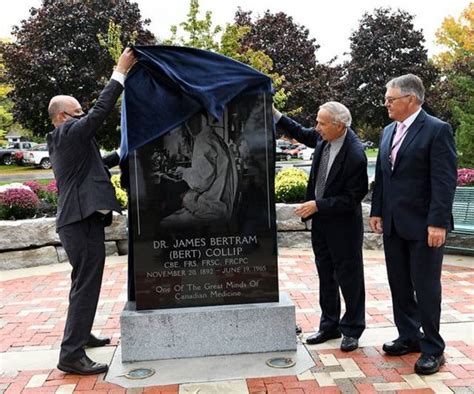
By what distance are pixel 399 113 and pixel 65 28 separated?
17.8 meters

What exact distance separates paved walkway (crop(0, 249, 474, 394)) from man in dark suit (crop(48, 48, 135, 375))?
0.94 ft

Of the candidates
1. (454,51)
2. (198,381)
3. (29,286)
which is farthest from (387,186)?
(454,51)

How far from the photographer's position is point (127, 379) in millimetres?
3320

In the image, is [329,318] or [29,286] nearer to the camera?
[329,318]

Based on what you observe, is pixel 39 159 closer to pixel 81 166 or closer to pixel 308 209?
pixel 81 166

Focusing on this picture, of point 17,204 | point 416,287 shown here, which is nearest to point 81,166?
point 416,287

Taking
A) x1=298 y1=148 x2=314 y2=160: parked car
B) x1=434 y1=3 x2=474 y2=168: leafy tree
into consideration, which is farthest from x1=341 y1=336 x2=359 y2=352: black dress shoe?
x1=298 y1=148 x2=314 y2=160: parked car

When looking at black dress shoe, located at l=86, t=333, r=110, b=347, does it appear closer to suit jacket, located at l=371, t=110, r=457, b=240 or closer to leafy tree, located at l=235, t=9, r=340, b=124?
suit jacket, located at l=371, t=110, r=457, b=240

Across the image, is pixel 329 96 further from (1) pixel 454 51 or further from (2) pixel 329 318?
(2) pixel 329 318

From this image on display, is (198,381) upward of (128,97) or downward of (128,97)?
downward

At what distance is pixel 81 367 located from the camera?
343 centimetres

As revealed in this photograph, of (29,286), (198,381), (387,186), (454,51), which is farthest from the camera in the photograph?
(454,51)

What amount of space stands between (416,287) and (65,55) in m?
17.4

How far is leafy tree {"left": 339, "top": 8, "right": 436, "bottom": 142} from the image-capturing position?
74.5 feet
